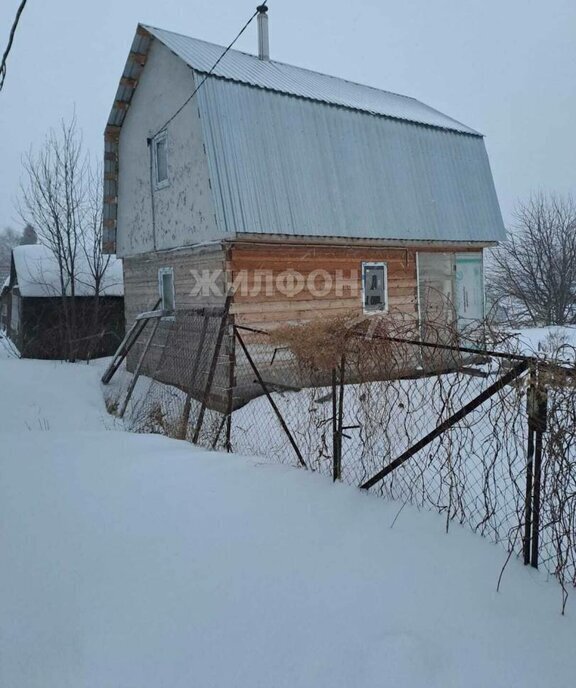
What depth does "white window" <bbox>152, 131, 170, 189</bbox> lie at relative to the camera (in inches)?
416

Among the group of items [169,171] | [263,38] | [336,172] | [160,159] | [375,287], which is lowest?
[375,287]

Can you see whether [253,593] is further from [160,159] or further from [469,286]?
[469,286]

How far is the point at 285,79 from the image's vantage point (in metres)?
10.9

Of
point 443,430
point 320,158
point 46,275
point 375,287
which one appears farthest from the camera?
point 46,275

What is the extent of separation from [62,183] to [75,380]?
8.12 m

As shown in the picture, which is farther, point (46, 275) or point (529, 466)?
point (46, 275)

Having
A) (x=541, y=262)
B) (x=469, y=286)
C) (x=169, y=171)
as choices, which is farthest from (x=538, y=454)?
(x=541, y=262)

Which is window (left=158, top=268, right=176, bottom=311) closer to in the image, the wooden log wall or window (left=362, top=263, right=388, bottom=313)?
the wooden log wall

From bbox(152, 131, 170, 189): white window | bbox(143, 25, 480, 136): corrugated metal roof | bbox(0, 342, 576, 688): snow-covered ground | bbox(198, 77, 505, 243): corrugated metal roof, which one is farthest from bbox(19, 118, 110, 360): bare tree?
bbox(0, 342, 576, 688): snow-covered ground

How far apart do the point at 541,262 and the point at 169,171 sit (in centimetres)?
1794

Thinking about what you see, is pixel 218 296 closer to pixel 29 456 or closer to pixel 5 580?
pixel 29 456

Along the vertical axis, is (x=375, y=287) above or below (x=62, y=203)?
below

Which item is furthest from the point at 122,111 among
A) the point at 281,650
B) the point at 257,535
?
the point at 281,650

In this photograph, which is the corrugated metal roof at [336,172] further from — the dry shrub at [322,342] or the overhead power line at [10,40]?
the overhead power line at [10,40]
